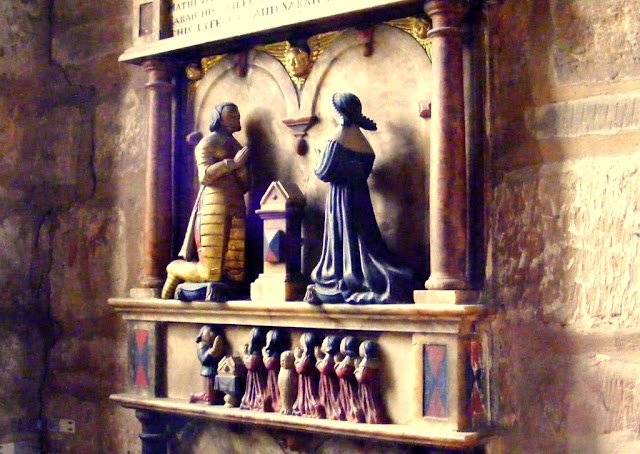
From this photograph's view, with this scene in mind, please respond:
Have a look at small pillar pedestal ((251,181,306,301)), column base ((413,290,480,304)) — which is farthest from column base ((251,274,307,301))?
column base ((413,290,480,304))

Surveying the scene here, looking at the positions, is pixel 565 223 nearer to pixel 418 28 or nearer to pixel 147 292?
pixel 418 28

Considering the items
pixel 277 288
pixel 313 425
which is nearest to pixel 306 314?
pixel 277 288

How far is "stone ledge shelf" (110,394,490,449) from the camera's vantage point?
9.20 ft

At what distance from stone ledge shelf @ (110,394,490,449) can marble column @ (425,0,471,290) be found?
18.7 inches

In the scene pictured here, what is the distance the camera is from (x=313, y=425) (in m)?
3.12

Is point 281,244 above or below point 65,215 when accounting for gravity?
below

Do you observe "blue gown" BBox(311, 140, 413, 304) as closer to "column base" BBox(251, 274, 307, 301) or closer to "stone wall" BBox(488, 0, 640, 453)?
"column base" BBox(251, 274, 307, 301)

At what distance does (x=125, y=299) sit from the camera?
3.75 m

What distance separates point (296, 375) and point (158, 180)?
1.07 metres

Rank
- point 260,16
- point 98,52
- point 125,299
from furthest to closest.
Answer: point 98,52
point 125,299
point 260,16

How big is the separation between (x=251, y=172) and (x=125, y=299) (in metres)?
0.78

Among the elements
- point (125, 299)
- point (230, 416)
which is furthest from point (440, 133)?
point (125, 299)

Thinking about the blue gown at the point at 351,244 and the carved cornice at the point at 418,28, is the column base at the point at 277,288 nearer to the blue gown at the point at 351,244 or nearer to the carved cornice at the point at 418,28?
the blue gown at the point at 351,244

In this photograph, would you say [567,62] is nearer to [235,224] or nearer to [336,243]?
[336,243]
